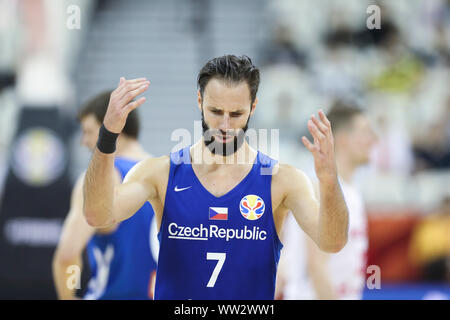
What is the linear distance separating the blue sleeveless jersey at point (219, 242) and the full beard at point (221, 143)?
213 millimetres

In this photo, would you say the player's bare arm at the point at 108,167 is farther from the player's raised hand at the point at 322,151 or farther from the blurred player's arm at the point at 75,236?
the blurred player's arm at the point at 75,236

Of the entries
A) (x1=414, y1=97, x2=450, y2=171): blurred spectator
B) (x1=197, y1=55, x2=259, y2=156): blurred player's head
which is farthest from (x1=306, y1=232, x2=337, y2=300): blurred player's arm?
(x1=414, y1=97, x2=450, y2=171): blurred spectator

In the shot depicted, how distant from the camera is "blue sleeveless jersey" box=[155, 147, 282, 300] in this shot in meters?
3.73

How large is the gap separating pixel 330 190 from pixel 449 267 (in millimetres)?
7078

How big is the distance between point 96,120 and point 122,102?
86.0 inches

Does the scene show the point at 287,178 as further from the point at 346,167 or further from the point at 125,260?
the point at 346,167

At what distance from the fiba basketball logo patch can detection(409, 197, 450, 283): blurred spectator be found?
257 inches

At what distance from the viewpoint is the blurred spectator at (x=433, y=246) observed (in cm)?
977

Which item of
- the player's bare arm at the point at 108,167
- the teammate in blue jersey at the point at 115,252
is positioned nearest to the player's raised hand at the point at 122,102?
the player's bare arm at the point at 108,167

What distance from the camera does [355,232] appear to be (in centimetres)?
569

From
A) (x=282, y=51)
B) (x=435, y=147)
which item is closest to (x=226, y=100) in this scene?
(x=435, y=147)

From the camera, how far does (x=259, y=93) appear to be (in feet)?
36.8

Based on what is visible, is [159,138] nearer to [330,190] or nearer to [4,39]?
[4,39]

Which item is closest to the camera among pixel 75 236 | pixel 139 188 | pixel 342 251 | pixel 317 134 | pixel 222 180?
pixel 317 134
